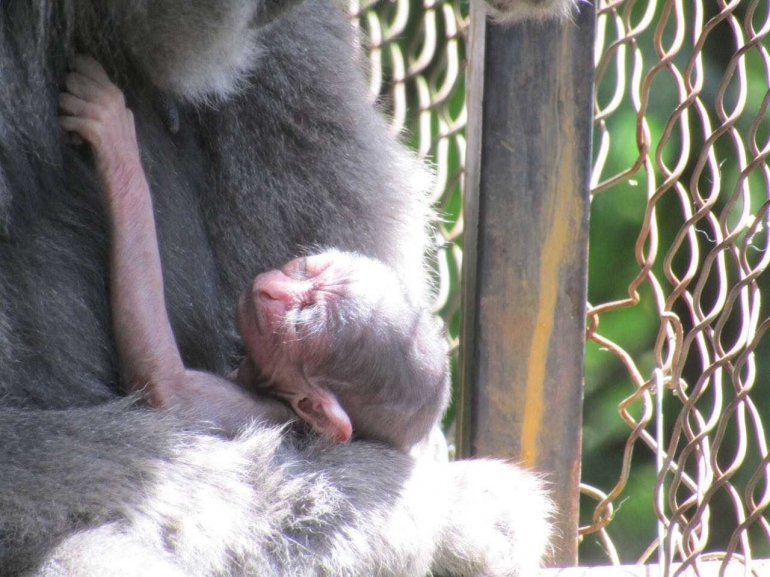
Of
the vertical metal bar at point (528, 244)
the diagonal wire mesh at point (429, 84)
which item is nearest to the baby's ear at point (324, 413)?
the vertical metal bar at point (528, 244)

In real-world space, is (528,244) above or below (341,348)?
above

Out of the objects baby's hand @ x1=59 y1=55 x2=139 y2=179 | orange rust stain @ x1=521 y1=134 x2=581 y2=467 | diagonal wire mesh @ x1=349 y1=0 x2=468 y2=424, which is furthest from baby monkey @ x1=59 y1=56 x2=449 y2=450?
diagonal wire mesh @ x1=349 y1=0 x2=468 y2=424

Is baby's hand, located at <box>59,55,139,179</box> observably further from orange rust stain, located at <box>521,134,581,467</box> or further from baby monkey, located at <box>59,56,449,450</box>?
orange rust stain, located at <box>521,134,581,467</box>

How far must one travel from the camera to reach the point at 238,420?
132cm

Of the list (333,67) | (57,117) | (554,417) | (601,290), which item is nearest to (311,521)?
(554,417)

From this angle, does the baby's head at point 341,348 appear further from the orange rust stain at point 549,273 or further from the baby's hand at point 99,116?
the baby's hand at point 99,116

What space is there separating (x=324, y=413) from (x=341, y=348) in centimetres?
9

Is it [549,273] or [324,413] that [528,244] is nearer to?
[549,273]

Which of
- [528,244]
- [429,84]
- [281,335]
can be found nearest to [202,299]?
[281,335]

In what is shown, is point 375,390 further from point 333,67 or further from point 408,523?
point 333,67

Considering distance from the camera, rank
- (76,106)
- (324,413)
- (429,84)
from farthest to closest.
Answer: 1. (429,84)
2. (324,413)
3. (76,106)

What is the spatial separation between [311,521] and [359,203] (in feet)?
1.91

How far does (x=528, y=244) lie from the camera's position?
1376 millimetres

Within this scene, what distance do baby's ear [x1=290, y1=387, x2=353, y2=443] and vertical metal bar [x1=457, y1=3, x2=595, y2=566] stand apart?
210mm
